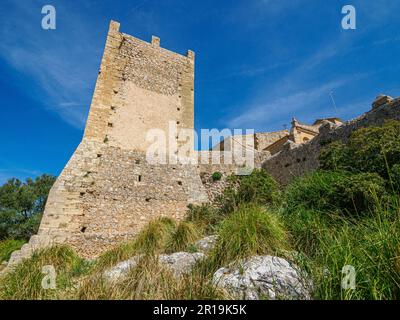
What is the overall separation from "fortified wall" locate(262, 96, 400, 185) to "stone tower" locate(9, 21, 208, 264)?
14.9 ft

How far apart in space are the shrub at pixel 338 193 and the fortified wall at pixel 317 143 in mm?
1987

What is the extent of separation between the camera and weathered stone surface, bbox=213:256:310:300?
2.80 meters

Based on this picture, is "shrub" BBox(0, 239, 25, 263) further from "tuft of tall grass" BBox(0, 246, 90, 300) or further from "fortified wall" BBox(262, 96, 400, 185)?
"fortified wall" BBox(262, 96, 400, 185)

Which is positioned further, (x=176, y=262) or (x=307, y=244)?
(x=176, y=262)

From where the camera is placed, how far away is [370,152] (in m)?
5.46

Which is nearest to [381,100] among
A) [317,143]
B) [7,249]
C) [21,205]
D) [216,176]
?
[317,143]

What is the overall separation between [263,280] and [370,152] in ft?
13.5

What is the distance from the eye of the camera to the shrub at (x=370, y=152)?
5.02 meters

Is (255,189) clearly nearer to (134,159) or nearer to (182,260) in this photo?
(182,260)

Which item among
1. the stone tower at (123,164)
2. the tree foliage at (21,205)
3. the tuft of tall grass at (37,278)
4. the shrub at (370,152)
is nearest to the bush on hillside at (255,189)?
the shrub at (370,152)

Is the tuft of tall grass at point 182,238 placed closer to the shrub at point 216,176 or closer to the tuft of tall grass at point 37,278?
the tuft of tall grass at point 37,278

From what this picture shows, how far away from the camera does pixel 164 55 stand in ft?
45.1
